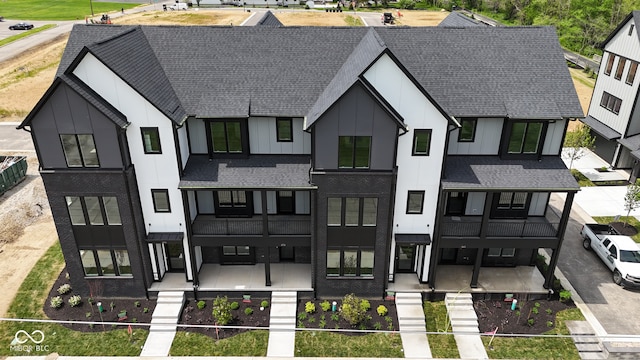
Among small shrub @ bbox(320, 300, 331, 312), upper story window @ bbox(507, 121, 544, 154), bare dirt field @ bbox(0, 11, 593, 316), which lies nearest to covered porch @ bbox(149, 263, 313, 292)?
small shrub @ bbox(320, 300, 331, 312)

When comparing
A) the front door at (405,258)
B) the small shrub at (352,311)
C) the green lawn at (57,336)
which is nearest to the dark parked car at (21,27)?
the green lawn at (57,336)

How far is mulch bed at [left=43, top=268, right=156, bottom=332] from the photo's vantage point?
78.1 feet

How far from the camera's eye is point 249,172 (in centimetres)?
2389

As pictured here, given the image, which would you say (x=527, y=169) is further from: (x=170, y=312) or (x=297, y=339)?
(x=170, y=312)

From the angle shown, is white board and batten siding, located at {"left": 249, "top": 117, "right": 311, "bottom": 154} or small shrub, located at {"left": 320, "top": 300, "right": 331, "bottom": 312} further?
small shrub, located at {"left": 320, "top": 300, "right": 331, "bottom": 312}

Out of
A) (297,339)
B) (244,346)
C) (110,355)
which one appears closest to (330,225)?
(297,339)

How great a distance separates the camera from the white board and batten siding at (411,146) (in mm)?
21406

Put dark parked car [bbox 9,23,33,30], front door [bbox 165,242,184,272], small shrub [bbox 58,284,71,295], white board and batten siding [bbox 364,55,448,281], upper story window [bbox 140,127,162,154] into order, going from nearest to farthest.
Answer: white board and batten siding [bbox 364,55,448,281]
upper story window [bbox 140,127,162,154]
small shrub [bbox 58,284,71,295]
front door [bbox 165,242,184,272]
dark parked car [bbox 9,23,33,30]

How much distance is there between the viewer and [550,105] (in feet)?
78.2

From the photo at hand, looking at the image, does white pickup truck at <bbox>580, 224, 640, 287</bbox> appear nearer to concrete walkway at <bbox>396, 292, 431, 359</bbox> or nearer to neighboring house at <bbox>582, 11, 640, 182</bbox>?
neighboring house at <bbox>582, 11, 640, 182</bbox>

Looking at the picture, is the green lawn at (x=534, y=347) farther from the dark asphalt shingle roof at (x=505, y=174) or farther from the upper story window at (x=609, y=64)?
the upper story window at (x=609, y=64)

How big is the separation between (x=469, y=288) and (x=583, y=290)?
23.7 feet

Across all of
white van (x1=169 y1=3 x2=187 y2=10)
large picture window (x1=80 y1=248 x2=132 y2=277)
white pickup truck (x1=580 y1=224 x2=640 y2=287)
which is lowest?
white pickup truck (x1=580 y1=224 x2=640 y2=287)

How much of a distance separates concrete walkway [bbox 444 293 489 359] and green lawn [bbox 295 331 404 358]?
3.28 metres
